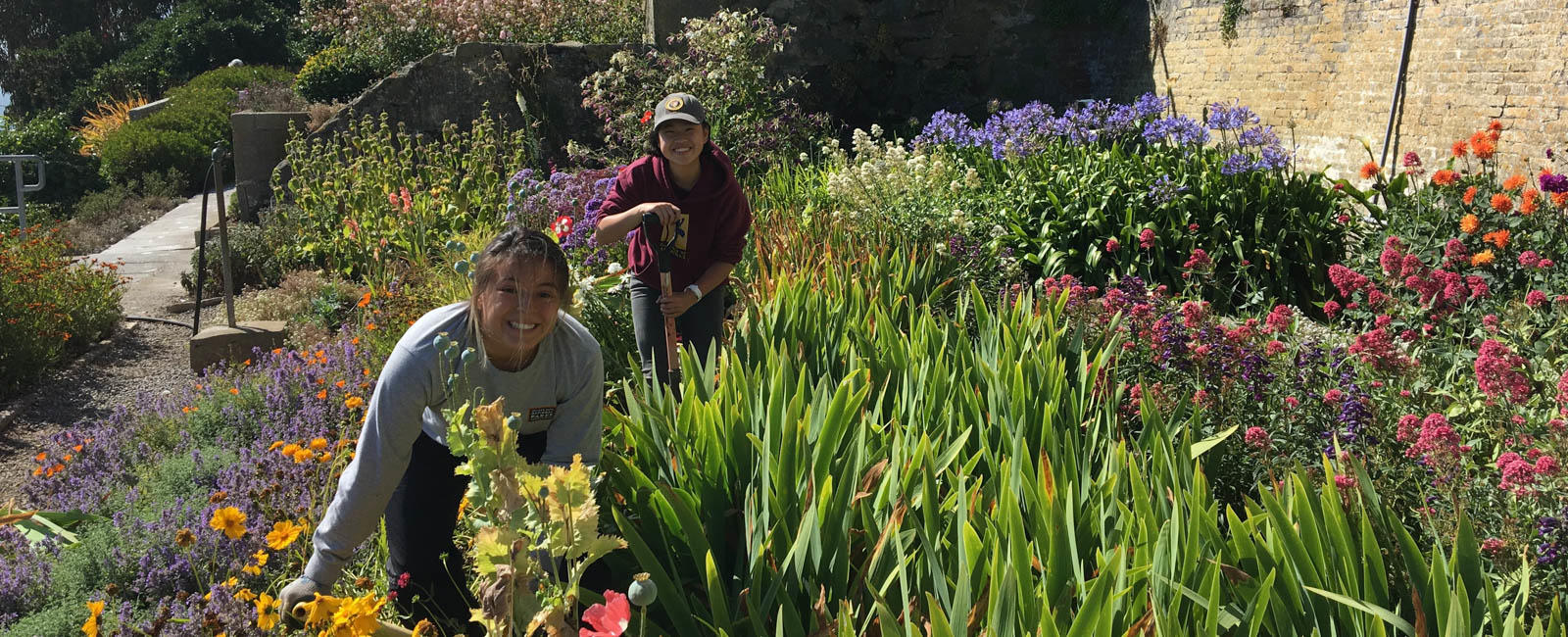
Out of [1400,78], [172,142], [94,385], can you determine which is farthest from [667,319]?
[172,142]

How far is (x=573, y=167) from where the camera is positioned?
30.0 feet

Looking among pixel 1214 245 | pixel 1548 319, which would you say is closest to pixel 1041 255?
pixel 1214 245

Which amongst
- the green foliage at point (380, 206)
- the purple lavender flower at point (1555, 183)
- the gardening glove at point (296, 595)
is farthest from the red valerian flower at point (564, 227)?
the purple lavender flower at point (1555, 183)

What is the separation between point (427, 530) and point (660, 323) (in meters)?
1.29

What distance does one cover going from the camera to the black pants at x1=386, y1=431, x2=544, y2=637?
216 centimetres

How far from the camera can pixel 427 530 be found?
7.11 feet

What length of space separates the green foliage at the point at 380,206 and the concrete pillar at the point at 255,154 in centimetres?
81

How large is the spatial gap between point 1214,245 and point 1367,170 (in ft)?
2.91

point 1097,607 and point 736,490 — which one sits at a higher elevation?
point 1097,607

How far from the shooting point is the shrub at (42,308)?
5043 millimetres

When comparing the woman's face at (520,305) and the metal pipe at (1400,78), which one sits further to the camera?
the metal pipe at (1400,78)

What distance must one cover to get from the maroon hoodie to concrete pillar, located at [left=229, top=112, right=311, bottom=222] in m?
6.41

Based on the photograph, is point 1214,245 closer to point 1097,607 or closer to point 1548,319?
point 1548,319

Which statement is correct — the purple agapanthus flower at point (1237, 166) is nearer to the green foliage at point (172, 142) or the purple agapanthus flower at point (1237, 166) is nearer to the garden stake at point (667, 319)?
the garden stake at point (667, 319)
